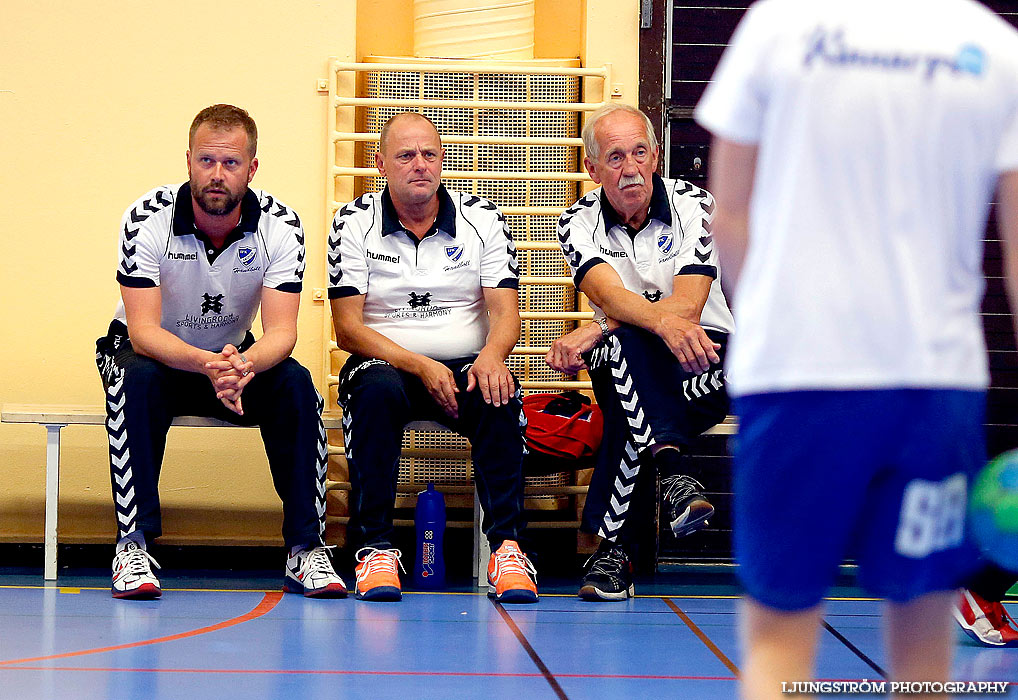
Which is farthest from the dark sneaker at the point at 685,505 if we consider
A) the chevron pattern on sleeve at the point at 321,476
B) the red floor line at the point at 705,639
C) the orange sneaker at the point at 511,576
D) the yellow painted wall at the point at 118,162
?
the yellow painted wall at the point at 118,162

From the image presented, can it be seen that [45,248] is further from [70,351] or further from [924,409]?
[924,409]

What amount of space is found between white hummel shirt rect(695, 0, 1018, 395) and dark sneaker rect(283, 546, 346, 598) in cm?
226

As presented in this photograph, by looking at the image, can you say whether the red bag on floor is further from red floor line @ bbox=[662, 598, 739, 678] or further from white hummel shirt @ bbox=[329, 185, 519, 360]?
red floor line @ bbox=[662, 598, 739, 678]

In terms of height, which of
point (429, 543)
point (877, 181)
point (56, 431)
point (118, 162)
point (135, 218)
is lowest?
point (429, 543)

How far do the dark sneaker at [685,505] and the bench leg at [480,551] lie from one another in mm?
614

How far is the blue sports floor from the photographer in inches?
87.3

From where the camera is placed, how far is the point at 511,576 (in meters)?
3.22

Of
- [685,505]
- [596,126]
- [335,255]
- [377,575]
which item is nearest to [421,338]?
[335,255]

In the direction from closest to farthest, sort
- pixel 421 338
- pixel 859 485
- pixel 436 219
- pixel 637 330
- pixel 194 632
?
pixel 859 485
pixel 194 632
pixel 637 330
pixel 421 338
pixel 436 219

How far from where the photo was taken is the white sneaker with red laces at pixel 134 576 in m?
3.13

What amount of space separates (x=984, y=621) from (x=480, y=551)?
1478 mm

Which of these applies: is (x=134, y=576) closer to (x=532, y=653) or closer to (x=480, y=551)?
(x=480, y=551)

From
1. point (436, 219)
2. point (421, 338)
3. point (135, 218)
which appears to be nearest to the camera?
point (135, 218)

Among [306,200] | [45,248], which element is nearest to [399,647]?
[306,200]
